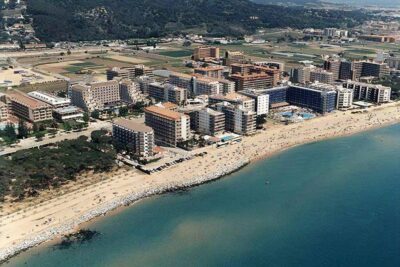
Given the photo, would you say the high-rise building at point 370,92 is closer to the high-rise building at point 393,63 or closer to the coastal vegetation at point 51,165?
the high-rise building at point 393,63

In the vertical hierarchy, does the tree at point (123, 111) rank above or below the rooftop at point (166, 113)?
below

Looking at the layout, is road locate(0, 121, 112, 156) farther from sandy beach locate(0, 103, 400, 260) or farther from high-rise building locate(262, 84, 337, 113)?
high-rise building locate(262, 84, 337, 113)

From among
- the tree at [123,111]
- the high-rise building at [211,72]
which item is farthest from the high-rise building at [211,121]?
the high-rise building at [211,72]

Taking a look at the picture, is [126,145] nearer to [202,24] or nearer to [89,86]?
[89,86]

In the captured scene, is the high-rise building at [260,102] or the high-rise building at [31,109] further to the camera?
the high-rise building at [260,102]

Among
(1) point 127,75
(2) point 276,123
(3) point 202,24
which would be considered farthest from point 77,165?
(3) point 202,24
